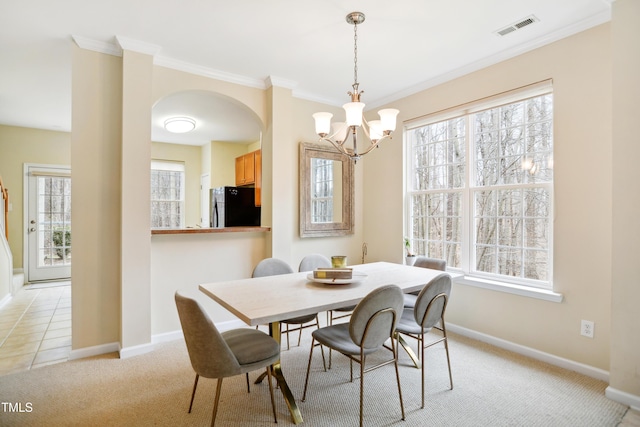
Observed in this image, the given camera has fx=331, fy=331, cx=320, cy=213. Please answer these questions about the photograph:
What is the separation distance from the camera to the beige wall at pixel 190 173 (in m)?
6.60

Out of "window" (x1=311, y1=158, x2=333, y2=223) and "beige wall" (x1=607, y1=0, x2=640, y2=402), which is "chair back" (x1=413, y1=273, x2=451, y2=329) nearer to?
"beige wall" (x1=607, y1=0, x2=640, y2=402)

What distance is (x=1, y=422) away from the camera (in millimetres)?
1937

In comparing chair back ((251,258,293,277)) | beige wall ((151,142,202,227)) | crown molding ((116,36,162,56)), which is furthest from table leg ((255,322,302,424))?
beige wall ((151,142,202,227))

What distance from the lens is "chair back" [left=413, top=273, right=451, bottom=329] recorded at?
2033mm

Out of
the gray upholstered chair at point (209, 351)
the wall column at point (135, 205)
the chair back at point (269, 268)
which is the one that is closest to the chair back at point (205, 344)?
the gray upholstered chair at point (209, 351)

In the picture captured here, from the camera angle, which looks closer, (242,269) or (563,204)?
(563,204)

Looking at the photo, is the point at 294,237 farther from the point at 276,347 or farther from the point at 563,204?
the point at 563,204

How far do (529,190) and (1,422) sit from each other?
409 centimetres

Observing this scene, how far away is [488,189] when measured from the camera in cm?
319

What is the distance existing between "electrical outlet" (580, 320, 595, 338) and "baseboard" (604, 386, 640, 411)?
15.5 inches

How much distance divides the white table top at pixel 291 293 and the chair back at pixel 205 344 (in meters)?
0.15

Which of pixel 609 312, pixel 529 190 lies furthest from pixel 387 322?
pixel 529 190

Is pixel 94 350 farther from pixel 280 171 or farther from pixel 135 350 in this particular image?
pixel 280 171

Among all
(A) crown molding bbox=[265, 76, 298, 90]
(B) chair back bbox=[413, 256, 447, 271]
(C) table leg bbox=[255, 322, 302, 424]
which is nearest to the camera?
(C) table leg bbox=[255, 322, 302, 424]
